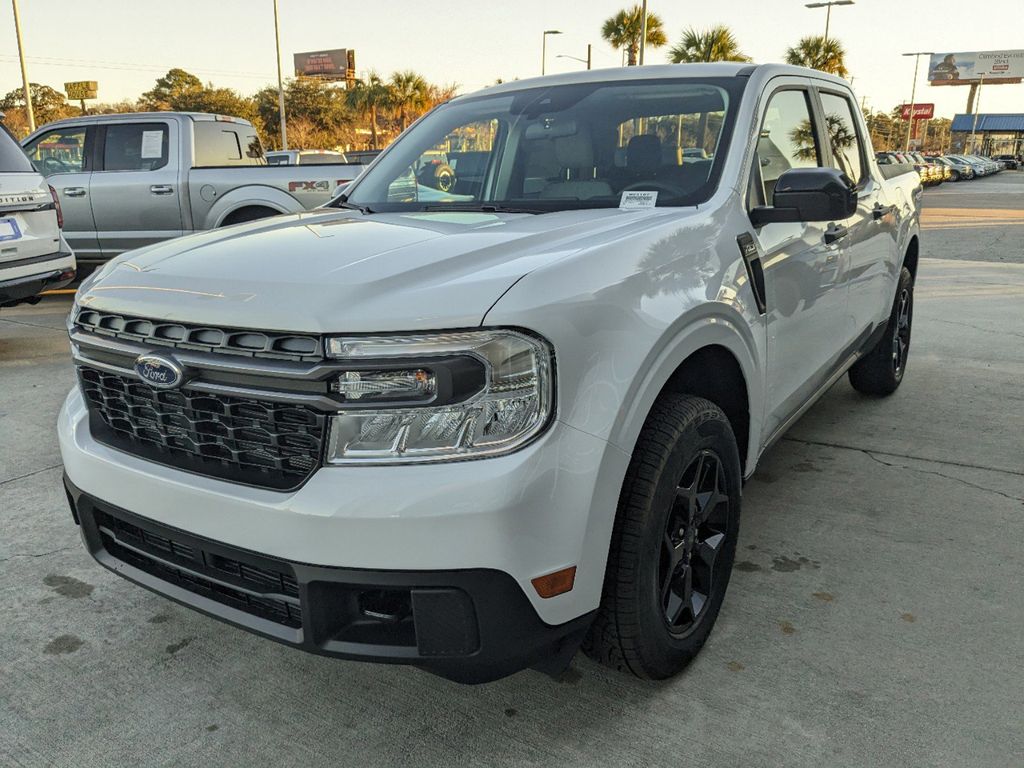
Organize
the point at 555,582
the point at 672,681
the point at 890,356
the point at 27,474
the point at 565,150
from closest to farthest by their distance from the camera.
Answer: the point at 555,582, the point at 672,681, the point at 565,150, the point at 27,474, the point at 890,356

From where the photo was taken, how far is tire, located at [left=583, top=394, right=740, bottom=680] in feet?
6.70

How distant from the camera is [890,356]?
16.4 feet

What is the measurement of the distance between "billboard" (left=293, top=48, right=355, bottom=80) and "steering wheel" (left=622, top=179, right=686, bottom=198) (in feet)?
252

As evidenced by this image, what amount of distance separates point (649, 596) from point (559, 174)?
1.64 m

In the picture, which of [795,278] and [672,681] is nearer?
[672,681]

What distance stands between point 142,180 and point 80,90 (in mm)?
42646

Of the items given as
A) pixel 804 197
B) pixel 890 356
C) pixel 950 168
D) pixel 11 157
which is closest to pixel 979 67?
pixel 950 168

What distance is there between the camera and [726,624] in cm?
268

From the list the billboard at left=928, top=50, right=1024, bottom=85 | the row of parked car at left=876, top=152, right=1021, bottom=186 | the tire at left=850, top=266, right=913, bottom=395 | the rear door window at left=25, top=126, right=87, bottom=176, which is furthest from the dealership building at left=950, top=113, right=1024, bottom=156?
the tire at left=850, top=266, right=913, bottom=395

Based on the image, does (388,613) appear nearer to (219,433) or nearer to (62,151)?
(219,433)

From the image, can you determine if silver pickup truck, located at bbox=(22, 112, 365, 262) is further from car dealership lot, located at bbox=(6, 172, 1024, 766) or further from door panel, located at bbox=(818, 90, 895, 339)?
door panel, located at bbox=(818, 90, 895, 339)

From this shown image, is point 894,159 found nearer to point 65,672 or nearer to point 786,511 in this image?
point 786,511

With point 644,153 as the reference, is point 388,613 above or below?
below

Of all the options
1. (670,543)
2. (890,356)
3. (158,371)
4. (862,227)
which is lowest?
(890,356)
